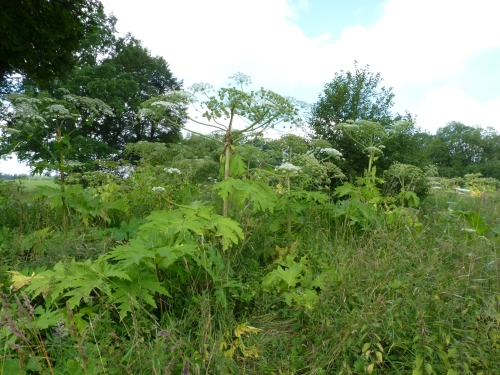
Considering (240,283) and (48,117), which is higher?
(48,117)

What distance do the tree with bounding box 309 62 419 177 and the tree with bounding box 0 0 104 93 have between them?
22.2 feet

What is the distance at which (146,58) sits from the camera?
30906mm

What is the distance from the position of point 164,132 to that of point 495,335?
29.3m

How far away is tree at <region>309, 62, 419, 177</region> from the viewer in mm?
8430

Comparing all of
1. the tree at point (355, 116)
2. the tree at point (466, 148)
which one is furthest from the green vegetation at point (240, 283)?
the tree at point (466, 148)

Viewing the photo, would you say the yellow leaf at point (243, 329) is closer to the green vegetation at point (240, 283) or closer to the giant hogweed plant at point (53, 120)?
the green vegetation at point (240, 283)

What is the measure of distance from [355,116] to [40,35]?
A: 8097 millimetres

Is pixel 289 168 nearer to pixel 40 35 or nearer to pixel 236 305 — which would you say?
pixel 236 305

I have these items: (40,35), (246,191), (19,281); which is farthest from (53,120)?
(40,35)

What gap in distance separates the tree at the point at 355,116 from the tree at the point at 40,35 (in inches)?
266

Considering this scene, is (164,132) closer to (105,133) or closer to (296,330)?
(105,133)

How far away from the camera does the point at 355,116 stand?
8961mm

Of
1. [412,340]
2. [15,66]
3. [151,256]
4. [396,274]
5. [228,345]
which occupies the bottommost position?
[228,345]

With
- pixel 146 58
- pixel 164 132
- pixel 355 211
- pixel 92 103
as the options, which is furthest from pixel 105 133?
pixel 355 211
